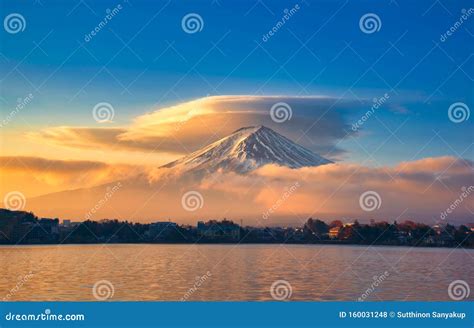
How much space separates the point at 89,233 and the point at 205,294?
36.7m

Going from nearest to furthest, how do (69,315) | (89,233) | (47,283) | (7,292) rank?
(69,315) < (7,292) < (47,283) < (89,233)

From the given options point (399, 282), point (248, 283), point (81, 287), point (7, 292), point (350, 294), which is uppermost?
point (399, 282)

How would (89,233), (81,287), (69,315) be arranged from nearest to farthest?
(69,315) → (81,287) → (89,233)

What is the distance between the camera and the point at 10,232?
47.4 m

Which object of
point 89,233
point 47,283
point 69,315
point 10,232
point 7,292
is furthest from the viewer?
point 89,233

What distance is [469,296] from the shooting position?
80.7 feet

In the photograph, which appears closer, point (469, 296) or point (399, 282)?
point (469, 296)

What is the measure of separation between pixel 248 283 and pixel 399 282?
8.76 m

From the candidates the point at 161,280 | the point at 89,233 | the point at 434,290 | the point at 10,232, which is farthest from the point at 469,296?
the point at 89,233

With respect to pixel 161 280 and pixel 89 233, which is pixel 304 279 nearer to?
pixel 161 280

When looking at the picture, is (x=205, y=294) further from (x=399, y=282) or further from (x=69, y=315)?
(x=399, y=282)

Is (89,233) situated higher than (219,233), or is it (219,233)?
(219,233)

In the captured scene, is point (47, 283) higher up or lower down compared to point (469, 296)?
lower down

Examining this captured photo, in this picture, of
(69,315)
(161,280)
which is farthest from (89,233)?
(69,315)
